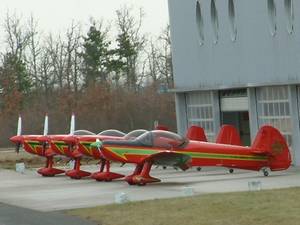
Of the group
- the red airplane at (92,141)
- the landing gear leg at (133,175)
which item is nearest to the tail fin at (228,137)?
the red airplane at (92,141)

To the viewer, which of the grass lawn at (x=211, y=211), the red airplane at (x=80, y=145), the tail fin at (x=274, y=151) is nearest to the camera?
the grass lawn at (x=211, y=211)

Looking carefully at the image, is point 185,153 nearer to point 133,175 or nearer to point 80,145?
point 133,175

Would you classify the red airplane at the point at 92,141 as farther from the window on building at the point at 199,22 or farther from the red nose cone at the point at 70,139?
the window on building at the point at 199,22

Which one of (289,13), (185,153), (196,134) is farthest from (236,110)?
(185,153)

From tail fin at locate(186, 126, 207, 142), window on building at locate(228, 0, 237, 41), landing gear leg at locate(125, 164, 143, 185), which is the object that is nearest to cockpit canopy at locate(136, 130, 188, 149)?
landing gear leg at locate(125, 164, 143, 185)

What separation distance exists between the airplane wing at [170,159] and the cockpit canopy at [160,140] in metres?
0.44

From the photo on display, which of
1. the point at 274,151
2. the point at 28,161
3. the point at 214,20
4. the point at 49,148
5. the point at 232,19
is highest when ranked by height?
the point at 214,20

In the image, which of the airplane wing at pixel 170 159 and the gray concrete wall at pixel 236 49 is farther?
the gray concrete wall at pixel 236 49

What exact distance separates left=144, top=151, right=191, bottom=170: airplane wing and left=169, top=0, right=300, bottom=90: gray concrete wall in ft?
19.5

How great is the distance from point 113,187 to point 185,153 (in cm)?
267

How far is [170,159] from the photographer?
25.1m

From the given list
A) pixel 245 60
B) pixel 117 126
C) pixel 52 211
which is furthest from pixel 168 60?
pixel 52 211

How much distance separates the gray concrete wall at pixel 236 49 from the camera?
29297 millimetres

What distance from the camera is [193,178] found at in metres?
27.0
